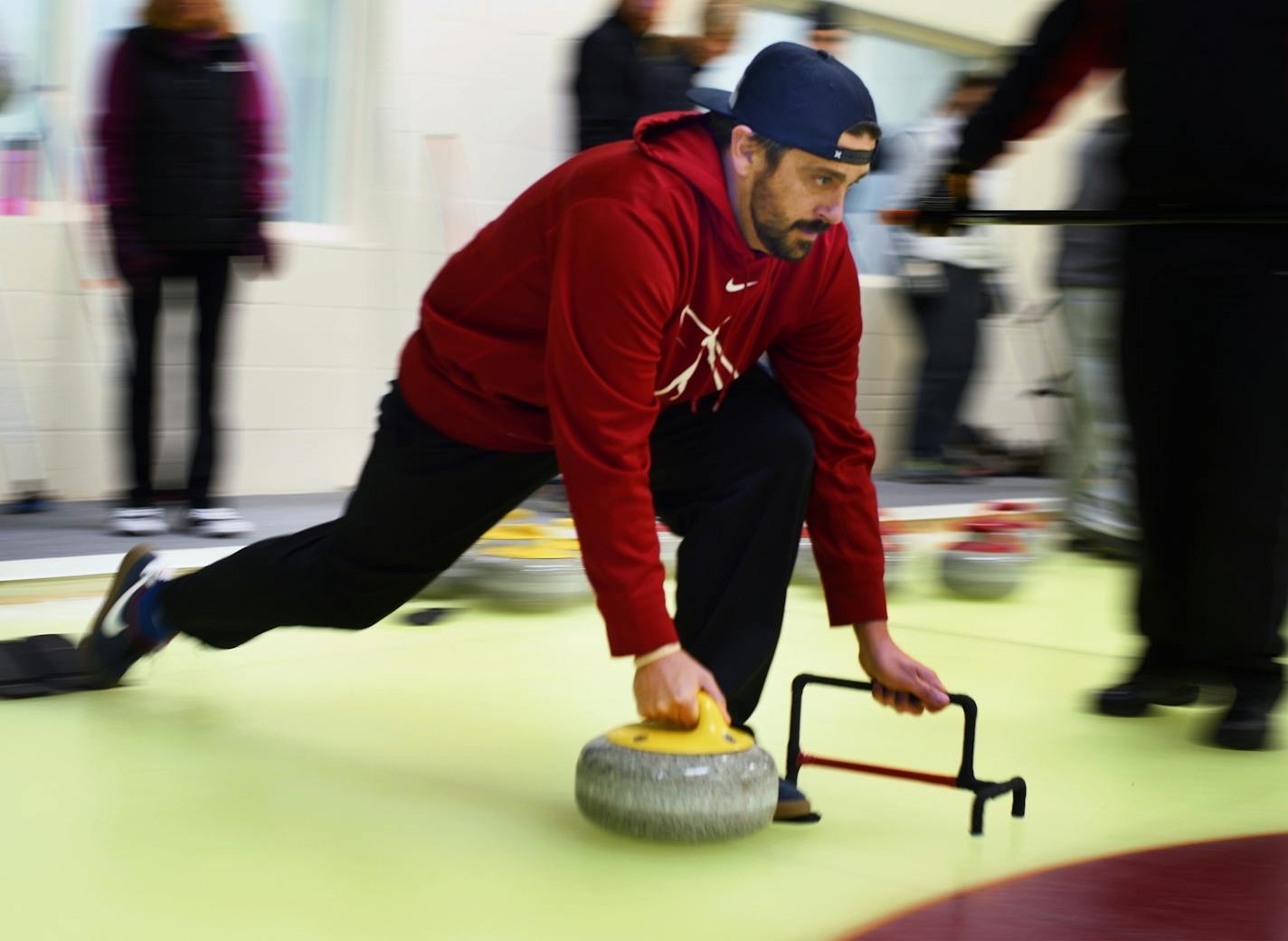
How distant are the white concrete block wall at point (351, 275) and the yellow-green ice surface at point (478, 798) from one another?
5.04ft

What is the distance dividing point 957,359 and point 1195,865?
16.2 ft

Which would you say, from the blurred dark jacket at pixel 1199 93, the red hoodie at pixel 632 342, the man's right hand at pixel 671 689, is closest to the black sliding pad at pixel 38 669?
the red hoodie at pixel 632 342

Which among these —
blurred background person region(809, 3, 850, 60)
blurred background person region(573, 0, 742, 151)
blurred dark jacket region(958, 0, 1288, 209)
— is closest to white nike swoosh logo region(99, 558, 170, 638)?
blurred dark jacket region(958, 0, 1288, 209)

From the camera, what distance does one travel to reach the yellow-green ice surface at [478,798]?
5.61 ft

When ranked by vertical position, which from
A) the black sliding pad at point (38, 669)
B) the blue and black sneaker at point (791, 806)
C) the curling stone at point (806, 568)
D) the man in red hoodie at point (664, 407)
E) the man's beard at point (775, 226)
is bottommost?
the curling stone at point (806, 568)

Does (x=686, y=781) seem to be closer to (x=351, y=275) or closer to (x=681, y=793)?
(x=681, y=793)

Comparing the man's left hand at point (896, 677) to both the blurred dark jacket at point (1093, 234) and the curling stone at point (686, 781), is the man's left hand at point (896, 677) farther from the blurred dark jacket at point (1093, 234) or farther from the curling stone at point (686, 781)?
the blurred dark jacket at point (1093, 234)

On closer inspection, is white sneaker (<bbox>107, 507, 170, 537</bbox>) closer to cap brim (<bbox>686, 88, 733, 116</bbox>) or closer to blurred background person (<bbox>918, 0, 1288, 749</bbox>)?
blurred background person (<bbox>918, 0, 1288, 749</bbox>)

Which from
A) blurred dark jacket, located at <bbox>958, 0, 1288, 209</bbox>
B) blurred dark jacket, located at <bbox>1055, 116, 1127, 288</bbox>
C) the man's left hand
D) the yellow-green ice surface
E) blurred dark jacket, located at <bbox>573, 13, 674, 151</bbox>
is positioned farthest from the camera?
blurred dark jacket, located at <bbox>573, 13, 674, 151</bbox>

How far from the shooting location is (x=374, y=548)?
88.4 inches

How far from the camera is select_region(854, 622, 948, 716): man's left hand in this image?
2035 mm

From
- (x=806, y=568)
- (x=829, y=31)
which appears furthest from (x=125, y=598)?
(x=829, y=31)

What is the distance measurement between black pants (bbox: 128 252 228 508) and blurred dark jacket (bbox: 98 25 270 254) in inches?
3.6

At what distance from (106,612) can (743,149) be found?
1455 millimetres
